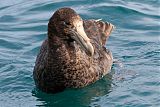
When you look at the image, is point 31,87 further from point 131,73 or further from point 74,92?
point 131,73

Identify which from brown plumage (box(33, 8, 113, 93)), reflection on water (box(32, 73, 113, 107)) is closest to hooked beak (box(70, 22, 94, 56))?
brown plumage (box(33, 8, 113, 93))

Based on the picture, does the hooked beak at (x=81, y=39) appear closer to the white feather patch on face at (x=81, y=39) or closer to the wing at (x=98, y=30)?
the white feather patch on face at (x=81, y=39)

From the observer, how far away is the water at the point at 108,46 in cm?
916

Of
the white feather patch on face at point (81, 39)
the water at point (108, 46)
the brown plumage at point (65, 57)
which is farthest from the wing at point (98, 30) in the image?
the white feather patch on face at point (81, 39)

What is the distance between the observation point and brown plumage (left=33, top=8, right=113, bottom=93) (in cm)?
870

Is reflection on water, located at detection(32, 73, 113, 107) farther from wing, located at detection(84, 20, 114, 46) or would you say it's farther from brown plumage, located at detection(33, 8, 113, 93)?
wing, located at detection(84, 20, 114, 46)

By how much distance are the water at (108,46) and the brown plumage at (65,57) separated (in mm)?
193

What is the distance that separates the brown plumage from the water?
19cm

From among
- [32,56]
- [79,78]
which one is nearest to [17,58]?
[32,56]

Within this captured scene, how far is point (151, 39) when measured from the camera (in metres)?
11.7

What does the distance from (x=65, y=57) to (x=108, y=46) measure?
2.70 m

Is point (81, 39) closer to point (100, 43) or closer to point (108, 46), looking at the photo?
point (100, 43)

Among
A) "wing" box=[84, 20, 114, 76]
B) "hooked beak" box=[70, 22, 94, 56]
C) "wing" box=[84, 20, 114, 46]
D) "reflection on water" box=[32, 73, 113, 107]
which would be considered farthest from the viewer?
"wing" box=[84, 20, 114, 46]

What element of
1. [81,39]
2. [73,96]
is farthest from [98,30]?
[81,39]
